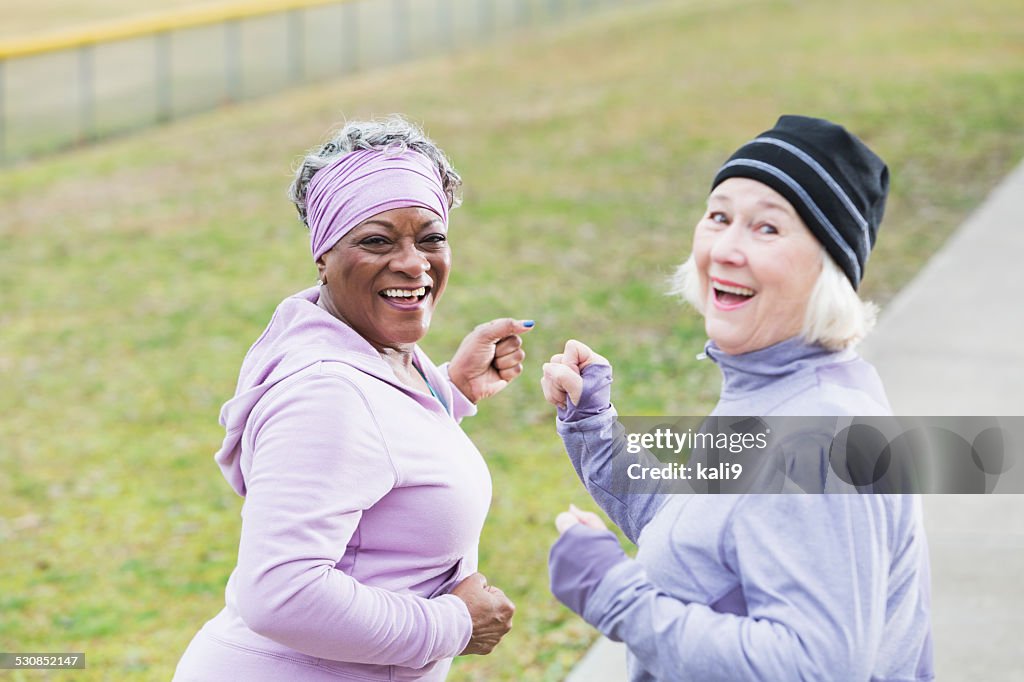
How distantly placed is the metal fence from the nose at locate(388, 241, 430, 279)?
49.7ft

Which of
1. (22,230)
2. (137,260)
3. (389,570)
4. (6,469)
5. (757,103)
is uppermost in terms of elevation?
(757,103)

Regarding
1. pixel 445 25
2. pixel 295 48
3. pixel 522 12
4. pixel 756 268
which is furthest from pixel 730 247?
pixel 522 12

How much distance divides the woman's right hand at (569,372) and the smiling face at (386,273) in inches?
14.6

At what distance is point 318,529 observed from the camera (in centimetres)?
254

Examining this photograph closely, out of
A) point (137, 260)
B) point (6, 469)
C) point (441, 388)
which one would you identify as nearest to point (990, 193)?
point (137, 260)

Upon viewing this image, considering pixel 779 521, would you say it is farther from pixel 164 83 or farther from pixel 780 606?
pixel 164 83

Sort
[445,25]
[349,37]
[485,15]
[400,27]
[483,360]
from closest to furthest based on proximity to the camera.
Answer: [483,360] < [349,37] < [400,27] < [445,25] < [485,15]

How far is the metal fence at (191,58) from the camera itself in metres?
17.5

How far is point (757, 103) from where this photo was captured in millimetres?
16531

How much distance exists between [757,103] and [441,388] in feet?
45.8

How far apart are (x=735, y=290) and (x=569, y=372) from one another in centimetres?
41

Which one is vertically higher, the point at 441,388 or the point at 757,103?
the point at 757,103

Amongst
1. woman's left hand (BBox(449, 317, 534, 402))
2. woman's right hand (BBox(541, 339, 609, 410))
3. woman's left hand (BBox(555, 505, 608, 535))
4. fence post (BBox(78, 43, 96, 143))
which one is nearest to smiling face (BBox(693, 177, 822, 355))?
woman's right hand (BBox(541, 339, 609, 410))

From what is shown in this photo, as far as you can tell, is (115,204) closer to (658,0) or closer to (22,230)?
(22,230)
